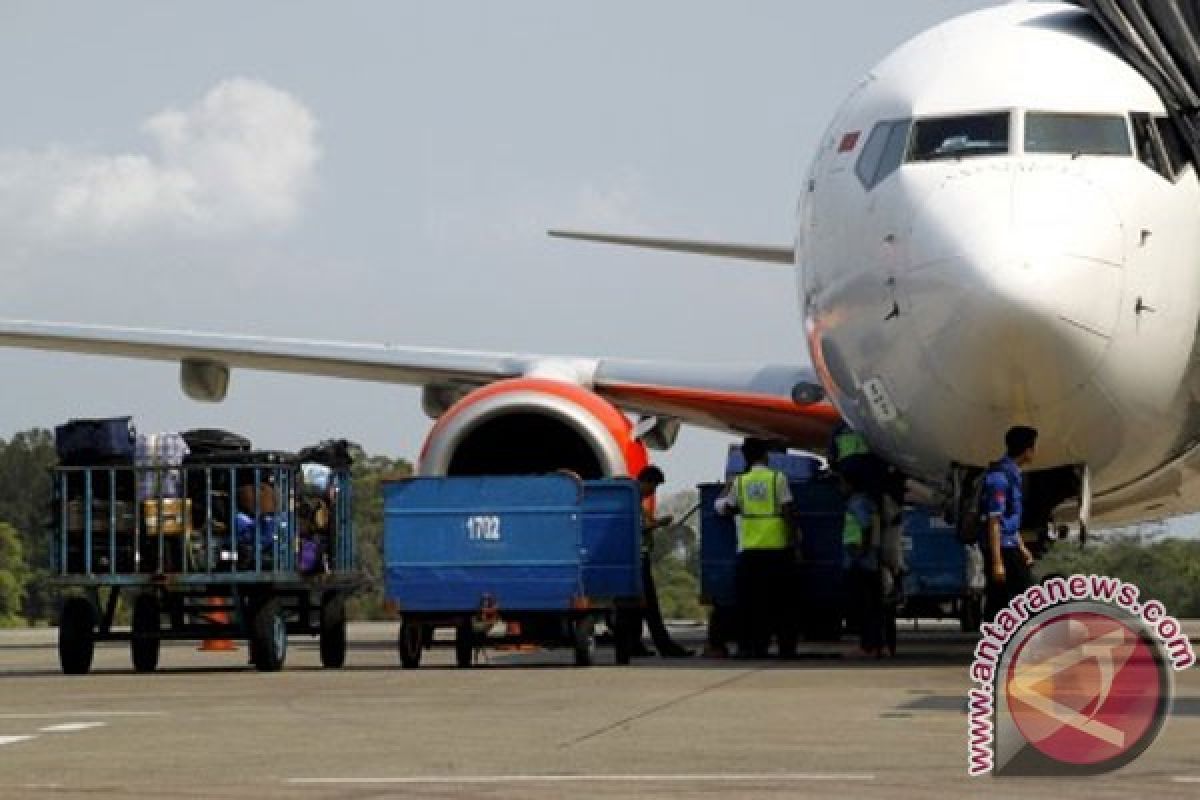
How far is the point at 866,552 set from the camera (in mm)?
15648

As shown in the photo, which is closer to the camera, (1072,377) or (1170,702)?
(1170,702)

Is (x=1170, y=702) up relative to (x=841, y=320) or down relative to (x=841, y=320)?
down

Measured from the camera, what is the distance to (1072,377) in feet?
42.5

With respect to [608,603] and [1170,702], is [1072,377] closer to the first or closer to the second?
[1170,702]

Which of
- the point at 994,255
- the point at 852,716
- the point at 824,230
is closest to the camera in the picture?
the point at 852,716

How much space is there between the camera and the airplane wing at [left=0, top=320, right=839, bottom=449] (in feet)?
62.0

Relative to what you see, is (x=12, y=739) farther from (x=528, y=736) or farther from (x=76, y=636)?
(x=76, y=636)

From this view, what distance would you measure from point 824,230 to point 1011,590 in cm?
232

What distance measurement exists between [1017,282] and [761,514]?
4.03m

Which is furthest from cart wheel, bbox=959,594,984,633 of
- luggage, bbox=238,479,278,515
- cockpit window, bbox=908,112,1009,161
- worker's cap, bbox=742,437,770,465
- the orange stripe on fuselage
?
cockpit window, bbox=908,112,1009,161

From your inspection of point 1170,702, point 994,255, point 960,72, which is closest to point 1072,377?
point 994,255

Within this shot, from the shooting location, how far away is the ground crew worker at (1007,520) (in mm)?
13242

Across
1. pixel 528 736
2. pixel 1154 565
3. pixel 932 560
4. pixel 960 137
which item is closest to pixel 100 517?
pixel 960 137

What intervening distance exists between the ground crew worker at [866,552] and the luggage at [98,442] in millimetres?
4183
